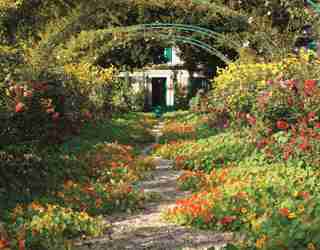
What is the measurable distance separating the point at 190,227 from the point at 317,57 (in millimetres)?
6602

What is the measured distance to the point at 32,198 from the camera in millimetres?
6461

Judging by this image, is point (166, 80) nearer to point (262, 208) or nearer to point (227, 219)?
point (262, 208)

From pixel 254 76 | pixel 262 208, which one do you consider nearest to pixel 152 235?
pixel 262 208

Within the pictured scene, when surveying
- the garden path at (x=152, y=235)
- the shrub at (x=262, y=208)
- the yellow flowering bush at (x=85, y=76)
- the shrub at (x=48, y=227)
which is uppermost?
the yellow flowering bush at (x=85, y=76)

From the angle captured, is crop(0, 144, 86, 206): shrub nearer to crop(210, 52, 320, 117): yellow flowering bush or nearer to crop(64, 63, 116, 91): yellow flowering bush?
crop(210, 52, 320, 117): yellow flowering bush

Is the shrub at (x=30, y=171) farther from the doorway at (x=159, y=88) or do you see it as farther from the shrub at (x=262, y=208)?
the doorway at (x=159, y=88)

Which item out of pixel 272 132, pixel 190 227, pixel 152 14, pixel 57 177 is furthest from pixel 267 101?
pixel 152 14

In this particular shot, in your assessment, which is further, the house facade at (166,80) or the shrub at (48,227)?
the house facade at (166,80)

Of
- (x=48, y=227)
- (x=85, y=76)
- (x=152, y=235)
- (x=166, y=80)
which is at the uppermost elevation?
(x=85, y=76)

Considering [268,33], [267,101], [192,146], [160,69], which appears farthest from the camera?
[160,69]

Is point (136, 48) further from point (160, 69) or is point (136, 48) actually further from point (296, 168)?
point (296, 168)

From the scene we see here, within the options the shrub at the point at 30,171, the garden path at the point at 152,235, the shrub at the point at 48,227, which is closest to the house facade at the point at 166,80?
the shrub at the point at 30,171

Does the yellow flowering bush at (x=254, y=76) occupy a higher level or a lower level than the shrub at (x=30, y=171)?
higher

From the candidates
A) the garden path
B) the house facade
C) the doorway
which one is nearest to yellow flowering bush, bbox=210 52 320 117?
the garden path
